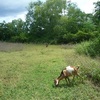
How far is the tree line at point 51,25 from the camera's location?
3647 centimetres

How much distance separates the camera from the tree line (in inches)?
1436

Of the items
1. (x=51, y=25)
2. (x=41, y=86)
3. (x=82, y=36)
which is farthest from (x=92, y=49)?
(x=51, y=25)

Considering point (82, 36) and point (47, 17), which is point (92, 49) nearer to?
point (82, 36)

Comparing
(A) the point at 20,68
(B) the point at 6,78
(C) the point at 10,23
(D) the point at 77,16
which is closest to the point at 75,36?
(D) the point at 77,16

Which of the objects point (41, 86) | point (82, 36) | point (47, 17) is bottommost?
point (41, 86)

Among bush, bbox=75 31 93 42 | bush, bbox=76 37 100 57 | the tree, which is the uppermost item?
the tree

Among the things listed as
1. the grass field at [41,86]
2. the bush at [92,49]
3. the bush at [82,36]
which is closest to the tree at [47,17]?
the bush at [82,36]

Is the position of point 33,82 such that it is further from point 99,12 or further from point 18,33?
point 18,33

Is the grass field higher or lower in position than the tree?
lower

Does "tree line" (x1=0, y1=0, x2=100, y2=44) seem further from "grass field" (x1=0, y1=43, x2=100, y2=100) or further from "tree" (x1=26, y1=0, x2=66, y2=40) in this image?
"grass field" (x1=0, y1=43, x2=100, y2=100)

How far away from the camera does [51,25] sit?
4006cm

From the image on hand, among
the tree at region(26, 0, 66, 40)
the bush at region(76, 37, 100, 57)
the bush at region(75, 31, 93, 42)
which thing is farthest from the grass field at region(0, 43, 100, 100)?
the tree at region(26, 0, 66, 40)

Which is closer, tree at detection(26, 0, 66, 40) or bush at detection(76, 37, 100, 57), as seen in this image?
bush at detection(76, 37, 100, 57)

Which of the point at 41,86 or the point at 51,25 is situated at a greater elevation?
the point at 51,25
